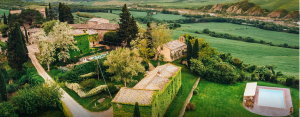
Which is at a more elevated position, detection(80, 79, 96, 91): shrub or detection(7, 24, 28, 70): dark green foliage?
detection(7, 24, 28, 70): dark green foliage

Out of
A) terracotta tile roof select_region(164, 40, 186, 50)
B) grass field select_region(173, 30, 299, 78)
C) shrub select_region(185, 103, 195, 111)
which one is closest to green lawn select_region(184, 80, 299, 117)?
shrub select_region(185, 103, 195, 111)

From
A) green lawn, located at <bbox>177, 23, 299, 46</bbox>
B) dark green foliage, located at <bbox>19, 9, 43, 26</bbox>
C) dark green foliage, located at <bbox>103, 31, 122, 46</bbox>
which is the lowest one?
dark green foliage, located at <bbox>103, 31, 122, 46</bbox>

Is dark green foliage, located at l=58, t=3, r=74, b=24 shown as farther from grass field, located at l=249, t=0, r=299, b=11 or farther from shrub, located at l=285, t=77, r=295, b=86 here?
shrub, located at l=285, t=77, r=295, b=86

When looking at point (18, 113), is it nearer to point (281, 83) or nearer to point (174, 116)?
point (174, 116)

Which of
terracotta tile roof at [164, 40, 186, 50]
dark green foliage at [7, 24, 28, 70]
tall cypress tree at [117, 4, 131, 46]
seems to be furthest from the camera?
tall cypress tree at [117, 4, 131, 46]

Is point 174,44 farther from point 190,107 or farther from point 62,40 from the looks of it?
point 62,40

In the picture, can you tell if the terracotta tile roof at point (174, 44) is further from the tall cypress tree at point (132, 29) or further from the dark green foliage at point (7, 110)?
the dark green foliage at point (7, 110)

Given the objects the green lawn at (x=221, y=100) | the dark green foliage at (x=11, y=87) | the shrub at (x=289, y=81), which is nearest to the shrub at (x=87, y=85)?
the dark green foliage at (x=11, y=87)
